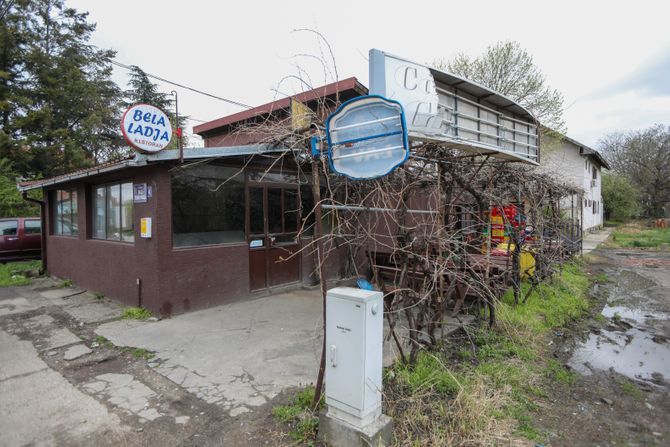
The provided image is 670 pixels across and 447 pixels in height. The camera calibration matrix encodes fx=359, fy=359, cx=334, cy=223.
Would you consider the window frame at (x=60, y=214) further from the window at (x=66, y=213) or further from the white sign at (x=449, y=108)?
the white sign at (x=449, y=108)

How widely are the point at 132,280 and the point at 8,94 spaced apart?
16.4 m

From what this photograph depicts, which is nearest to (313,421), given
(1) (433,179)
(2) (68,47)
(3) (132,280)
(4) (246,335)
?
(4) (246,335)

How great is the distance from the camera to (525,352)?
4.24 m

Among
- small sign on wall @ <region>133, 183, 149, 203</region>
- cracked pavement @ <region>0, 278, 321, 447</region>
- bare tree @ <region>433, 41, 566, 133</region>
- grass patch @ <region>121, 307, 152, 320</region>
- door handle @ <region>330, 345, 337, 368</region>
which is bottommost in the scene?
cracked pavement @ <region>0, 278, 321, 447</region>

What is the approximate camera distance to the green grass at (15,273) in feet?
28.0

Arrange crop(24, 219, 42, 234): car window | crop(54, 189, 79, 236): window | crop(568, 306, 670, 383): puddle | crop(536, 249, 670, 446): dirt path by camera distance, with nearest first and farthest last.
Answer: crop(536, 249, 670, 446): dirt path
crop(568, 306, 670, 383): puddle
crop(54, 189, 79, 236): window
crop(24, 219, 42, 234): car window

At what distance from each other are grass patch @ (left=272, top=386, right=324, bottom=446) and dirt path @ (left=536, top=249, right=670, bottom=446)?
1772mm

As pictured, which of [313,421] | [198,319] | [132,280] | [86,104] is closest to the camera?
[313,421]

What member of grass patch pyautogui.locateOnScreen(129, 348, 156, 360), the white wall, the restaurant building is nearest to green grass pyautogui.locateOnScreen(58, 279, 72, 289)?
the restaurant building

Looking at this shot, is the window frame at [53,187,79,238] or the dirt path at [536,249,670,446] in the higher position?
the window frame at [53,187,79,238]

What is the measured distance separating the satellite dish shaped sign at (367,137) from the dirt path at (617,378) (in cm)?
242

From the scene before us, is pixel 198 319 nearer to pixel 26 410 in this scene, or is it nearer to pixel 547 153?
pixel 26 410

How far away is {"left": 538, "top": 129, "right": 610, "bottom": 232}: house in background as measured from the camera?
16.5m

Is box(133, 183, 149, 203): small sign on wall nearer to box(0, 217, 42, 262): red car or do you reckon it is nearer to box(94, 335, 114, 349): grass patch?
box(94, 335, 114, 349): grass patch
